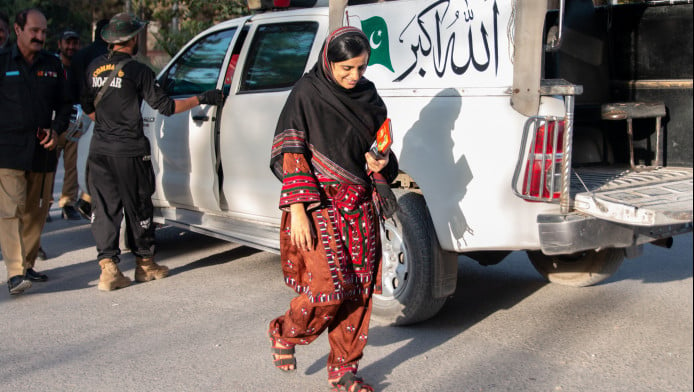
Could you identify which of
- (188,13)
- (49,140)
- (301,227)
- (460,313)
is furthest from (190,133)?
(188,13)

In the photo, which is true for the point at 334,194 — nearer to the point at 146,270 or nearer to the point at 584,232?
the point at 584,232

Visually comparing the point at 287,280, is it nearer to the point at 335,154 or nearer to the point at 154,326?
the point at 335,154

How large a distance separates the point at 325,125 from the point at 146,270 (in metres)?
2.99

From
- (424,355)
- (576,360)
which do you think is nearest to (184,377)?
(424,355)

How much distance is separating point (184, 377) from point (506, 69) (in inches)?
92.0

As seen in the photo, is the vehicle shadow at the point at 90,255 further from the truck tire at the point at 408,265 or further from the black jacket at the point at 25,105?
the truck tire at the point at 408,265

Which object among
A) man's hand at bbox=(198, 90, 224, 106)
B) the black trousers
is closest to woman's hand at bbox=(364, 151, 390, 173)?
man's hand at bbox=(198, 90, 224, 106)

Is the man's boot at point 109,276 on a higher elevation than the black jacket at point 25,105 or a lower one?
lower

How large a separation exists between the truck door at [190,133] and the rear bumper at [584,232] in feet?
9.64

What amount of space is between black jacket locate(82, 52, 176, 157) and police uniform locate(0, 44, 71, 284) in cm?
41

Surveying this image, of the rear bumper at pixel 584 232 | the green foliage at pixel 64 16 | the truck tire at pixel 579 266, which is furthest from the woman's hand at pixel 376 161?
the green foliage at pixel 64 16

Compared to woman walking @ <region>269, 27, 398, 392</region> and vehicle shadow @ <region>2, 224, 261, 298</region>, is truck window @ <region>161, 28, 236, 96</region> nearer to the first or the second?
vehicle shadow @ <region>2, 224, 261, 298</region>

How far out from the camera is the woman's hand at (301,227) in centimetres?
358

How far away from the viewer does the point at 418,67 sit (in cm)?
456
